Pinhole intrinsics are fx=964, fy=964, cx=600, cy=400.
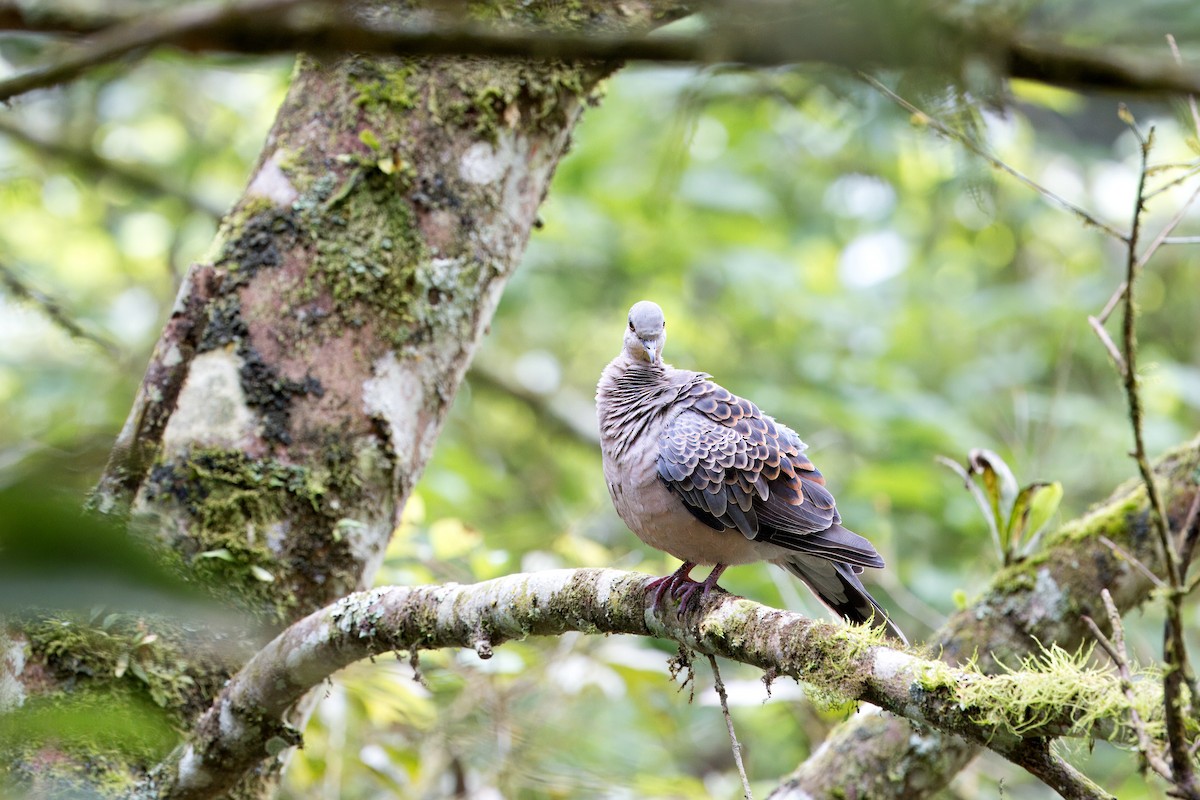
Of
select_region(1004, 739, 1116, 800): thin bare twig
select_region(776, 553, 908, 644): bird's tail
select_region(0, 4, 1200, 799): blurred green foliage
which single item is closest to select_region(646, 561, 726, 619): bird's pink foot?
select_region(776, 553, 908, 644): bird's tail

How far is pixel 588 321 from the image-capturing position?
8.23m

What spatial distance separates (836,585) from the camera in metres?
3.39

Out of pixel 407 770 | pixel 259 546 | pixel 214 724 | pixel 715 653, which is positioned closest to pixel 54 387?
pixel 407 770

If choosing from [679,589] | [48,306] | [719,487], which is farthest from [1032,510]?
[48,306]

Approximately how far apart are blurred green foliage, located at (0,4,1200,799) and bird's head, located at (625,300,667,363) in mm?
731

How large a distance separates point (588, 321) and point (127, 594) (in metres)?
7.49

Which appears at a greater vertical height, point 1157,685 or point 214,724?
point 1157,685

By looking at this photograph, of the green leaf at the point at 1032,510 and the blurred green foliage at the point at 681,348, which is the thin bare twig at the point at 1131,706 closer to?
the green leaf at the point at 1032,510

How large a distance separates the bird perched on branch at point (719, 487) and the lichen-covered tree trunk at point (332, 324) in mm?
651

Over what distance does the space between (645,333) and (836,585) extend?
1118 millimetres

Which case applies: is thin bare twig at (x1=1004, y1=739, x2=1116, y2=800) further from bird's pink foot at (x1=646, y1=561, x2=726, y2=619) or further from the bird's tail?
the bird's tail

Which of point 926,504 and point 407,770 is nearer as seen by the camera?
point 407,770

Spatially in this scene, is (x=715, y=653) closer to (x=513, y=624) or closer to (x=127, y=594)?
(x=513, y=624)

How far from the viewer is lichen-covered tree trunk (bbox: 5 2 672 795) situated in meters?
2.92
